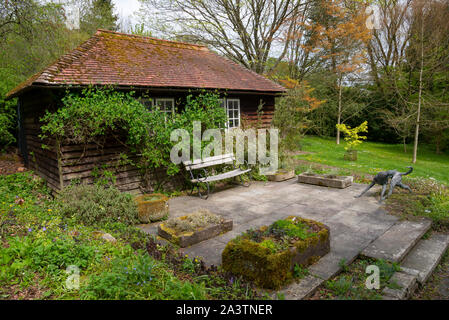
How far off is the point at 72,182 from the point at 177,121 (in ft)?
9.62

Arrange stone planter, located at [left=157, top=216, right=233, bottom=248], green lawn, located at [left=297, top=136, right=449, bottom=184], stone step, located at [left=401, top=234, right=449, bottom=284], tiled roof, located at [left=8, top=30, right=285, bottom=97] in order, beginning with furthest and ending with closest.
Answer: green lawn, located at [left=297, top=136, right=449, bottom=184] → tiled roof, located at [left=8, top=30, right=285, bottom=97] → stone planter, located at [left=157, top=216, right=233, bottom=248] → stone step, located at [left=401, top=234, right=449, bottom=284]

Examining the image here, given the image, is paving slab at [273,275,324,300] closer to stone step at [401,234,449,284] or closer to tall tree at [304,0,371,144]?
stone step at [401,234,449,284]

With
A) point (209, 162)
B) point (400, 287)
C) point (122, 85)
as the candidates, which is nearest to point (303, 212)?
point (400, 287)

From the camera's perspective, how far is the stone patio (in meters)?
4.16

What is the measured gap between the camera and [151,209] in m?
5.75

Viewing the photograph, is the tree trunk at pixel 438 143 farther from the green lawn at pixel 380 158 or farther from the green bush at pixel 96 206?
the green bush at pixel 96 206

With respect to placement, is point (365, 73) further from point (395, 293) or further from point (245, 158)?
point (395, 293)

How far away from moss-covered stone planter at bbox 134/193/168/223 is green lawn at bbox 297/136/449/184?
7.78 metres

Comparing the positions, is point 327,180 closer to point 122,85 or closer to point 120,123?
point 120,123

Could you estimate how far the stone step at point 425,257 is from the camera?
382 centimetres

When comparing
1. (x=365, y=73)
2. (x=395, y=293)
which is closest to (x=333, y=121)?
(x=365, y=73)

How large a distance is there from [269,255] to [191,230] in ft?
5.90

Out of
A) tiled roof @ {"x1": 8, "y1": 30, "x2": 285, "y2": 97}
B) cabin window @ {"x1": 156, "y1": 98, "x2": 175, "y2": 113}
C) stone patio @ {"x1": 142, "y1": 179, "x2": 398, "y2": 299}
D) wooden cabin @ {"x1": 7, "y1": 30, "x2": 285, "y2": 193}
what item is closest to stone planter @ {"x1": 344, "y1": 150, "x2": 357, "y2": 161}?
wooden cabin @ {"x1": 7, "y1": 30, "x2": 285, "y2": 193}
